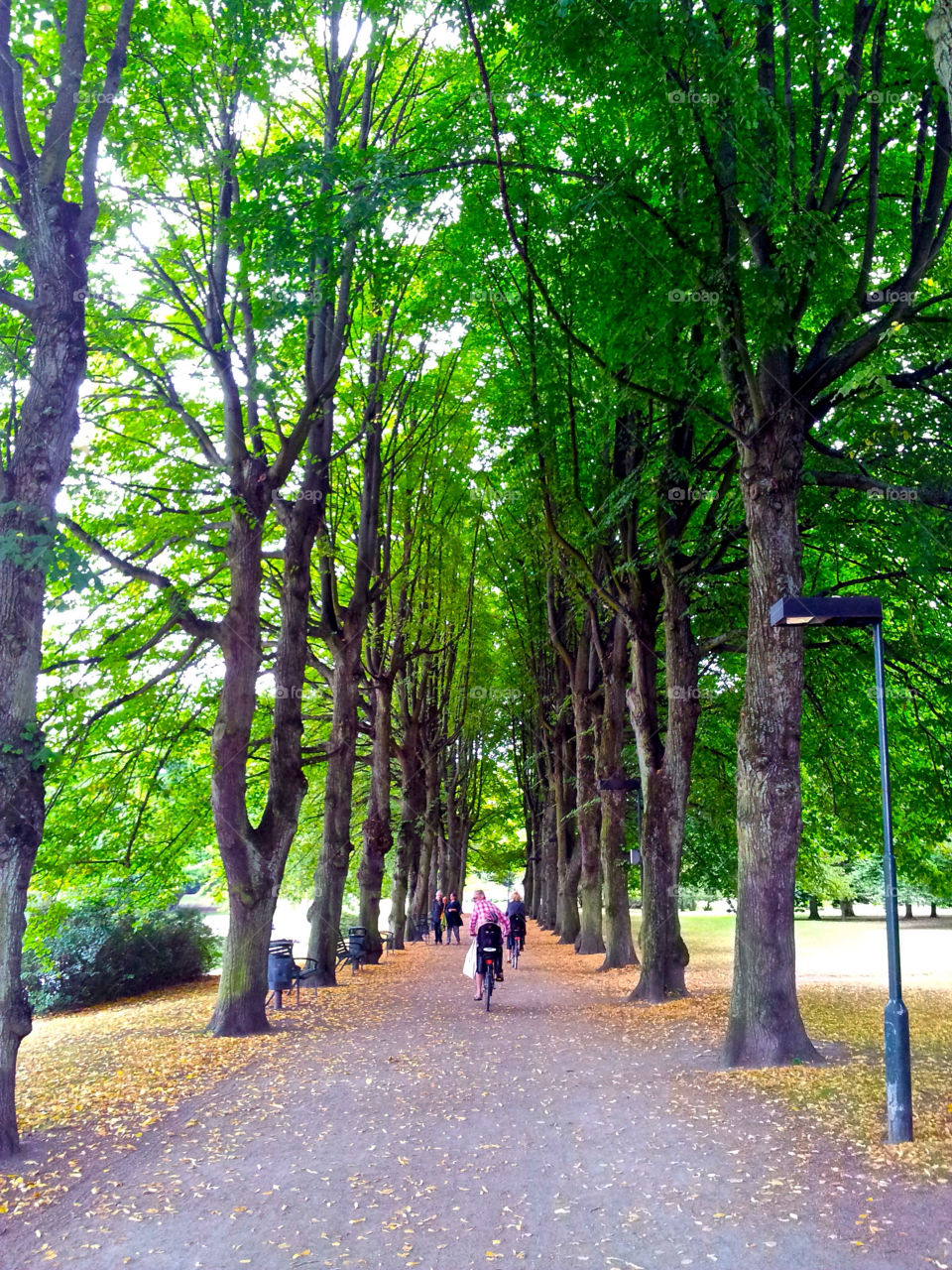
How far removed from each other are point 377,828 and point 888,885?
14.7 m

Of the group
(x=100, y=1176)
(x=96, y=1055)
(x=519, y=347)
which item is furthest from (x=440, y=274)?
(x=100, y=1176)

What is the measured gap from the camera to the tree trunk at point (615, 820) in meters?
18.4

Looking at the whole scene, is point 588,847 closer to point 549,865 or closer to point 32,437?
point 549,865

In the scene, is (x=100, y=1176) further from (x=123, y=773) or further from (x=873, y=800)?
(x=873, y=800)

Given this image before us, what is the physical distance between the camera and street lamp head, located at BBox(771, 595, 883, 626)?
23.1ft

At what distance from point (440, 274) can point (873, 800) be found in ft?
44.0

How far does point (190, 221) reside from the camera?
12.3 meters

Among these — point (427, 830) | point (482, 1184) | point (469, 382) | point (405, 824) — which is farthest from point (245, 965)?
point (427, 830)

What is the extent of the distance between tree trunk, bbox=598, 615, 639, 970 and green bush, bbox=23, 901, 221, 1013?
29.3ft

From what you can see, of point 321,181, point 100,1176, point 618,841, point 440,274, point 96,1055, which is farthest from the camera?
point 618,841

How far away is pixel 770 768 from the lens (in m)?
8.90

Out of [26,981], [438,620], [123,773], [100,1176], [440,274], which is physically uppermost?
[440,274]

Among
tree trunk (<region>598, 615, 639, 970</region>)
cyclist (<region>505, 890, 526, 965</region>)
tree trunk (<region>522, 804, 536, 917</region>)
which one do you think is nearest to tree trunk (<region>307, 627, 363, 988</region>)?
cyclist (<region>505, 890, 526, 965</region>)

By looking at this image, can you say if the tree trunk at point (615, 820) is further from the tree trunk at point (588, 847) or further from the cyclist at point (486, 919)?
the cyclist at point (486, 919)
